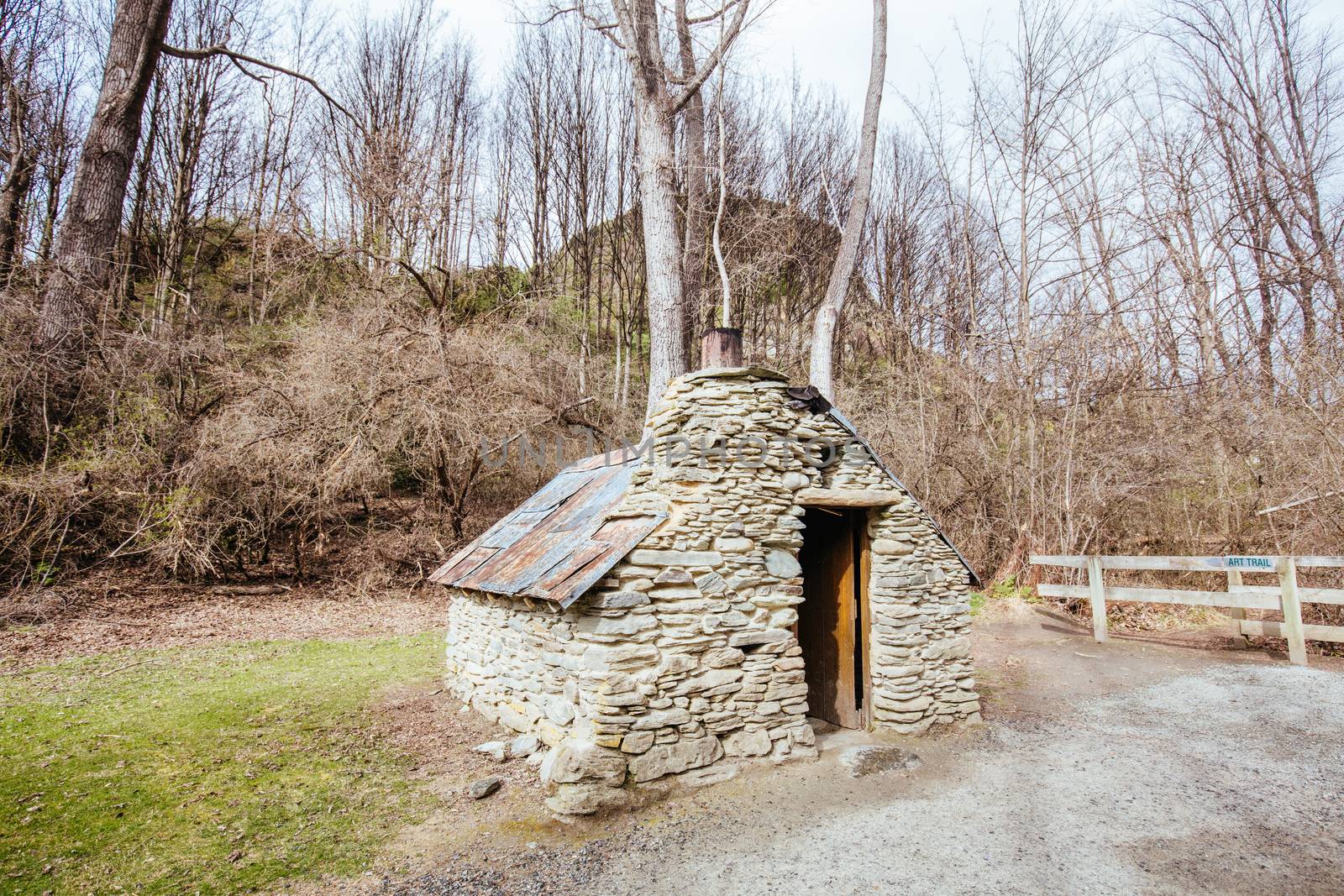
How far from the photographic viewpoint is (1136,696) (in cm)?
710

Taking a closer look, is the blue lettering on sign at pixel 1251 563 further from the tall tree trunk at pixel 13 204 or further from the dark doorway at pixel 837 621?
the tall tree trunk at pixel 13 204

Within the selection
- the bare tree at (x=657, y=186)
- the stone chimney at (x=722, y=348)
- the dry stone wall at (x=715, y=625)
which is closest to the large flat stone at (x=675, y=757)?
the dry stone wall at (x=715, y=625)

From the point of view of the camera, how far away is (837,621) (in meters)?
6.42

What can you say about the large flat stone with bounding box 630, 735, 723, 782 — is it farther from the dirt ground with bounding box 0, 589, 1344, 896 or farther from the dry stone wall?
the dirt ground with bounding box 0, 589, 1344, 896

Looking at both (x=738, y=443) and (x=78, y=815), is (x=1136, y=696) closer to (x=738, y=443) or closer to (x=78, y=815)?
(x=738, y=443)

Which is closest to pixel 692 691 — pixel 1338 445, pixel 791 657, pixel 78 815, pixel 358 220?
pixel 791 657

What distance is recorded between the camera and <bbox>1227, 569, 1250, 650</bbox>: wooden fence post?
27.7 ft

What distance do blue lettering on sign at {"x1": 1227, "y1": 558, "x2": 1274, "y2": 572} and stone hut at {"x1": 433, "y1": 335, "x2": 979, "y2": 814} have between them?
3924 millimetres

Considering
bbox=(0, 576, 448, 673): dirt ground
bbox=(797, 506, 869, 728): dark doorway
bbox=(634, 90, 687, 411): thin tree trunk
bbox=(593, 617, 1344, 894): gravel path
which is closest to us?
bbox=(593, 617, 1344, 894): gravel path

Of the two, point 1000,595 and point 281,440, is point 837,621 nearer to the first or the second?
point 1000,595

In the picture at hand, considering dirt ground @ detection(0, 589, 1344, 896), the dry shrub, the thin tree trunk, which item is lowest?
dirt ground @ detection(0, 589, 1344, 896)

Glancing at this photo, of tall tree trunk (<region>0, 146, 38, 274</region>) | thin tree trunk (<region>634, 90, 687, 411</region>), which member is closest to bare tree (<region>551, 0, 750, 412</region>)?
thin tree trunk (<region>634, 90, 687, 411</region>)

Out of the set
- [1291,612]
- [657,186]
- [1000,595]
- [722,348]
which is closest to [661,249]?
[657,186]

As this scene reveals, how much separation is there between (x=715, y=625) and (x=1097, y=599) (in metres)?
6.82
